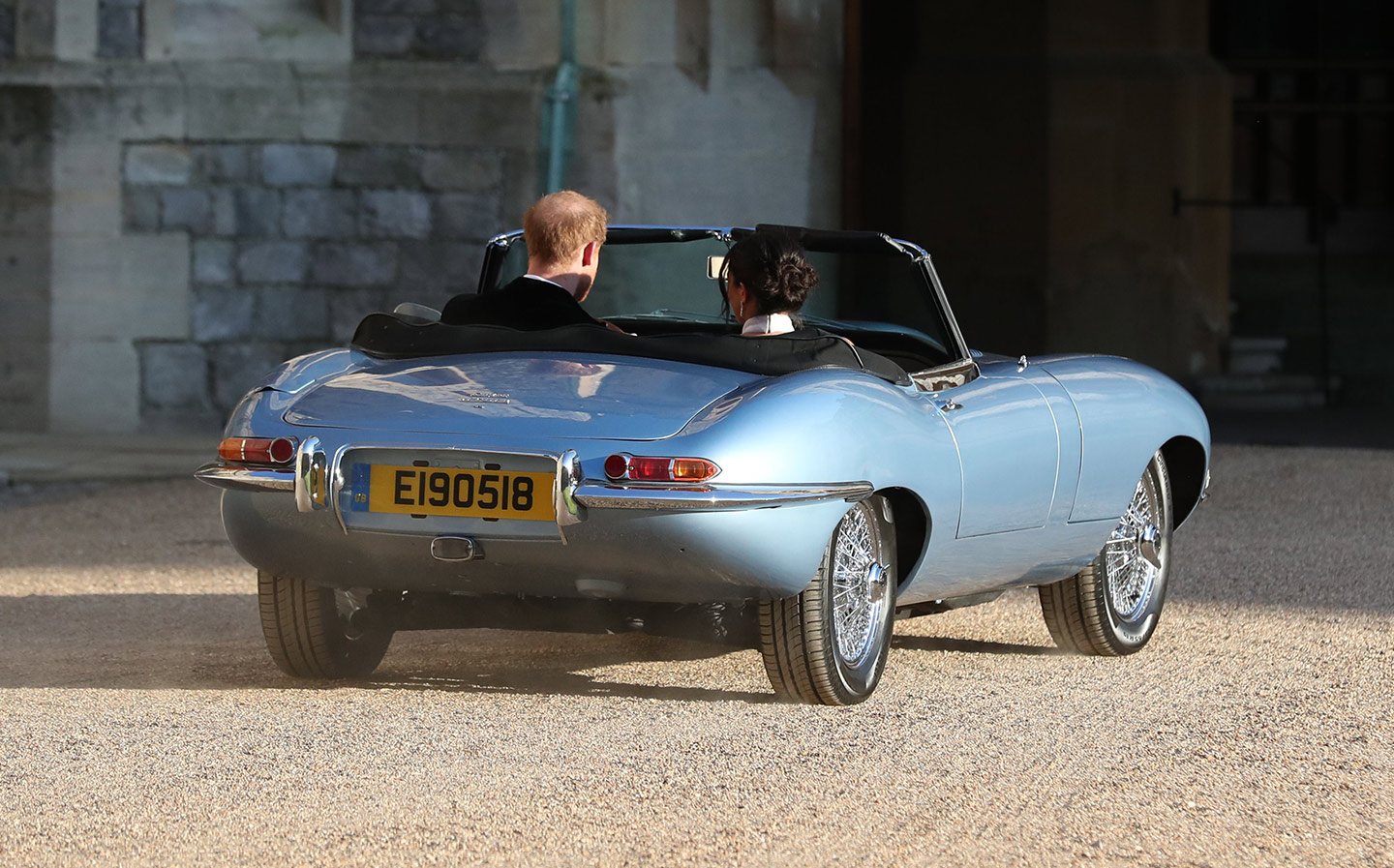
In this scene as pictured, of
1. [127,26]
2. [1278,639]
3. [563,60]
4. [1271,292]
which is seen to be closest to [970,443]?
[1278,639]

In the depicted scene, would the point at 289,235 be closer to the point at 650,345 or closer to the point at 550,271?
the point at 550,271

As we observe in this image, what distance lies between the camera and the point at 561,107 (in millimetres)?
13641

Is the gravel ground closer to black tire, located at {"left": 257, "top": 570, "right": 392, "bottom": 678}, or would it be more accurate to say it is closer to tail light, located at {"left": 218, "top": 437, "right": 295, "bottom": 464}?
black tire, located at {"left": 257, "top": 570, "right": 392, "bottom": 678}

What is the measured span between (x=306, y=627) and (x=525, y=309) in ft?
3.01


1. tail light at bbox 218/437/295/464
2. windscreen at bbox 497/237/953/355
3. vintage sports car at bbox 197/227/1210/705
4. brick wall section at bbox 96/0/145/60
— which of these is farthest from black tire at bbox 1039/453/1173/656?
brick wall section at bbox 96/0/145/60

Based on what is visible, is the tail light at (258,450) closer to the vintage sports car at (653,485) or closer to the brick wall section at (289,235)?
the vintage sports car at (653,485)

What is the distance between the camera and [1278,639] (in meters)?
5.95

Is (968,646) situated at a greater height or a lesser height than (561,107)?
lesser

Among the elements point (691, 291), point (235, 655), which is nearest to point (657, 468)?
point (691, 291)

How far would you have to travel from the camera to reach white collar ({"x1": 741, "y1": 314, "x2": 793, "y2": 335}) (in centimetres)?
492

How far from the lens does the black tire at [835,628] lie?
450 centimetres

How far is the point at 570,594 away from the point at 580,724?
0.30 metres

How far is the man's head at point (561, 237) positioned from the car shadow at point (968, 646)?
4.98 ft

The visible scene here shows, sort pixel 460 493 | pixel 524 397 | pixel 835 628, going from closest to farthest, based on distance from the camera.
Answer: pixel 460 493, pixel 524 397, pixel 835 628
